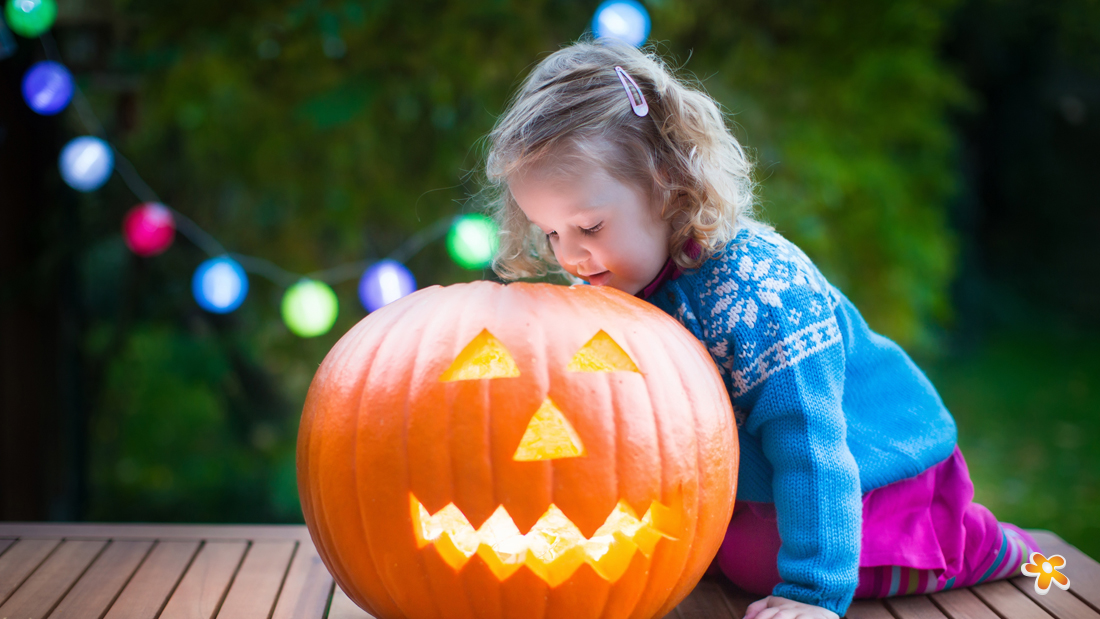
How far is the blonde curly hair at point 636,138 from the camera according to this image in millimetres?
1704

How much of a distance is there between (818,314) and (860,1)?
6.71ft

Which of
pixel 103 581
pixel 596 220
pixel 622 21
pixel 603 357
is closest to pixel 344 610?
pixel 103 581

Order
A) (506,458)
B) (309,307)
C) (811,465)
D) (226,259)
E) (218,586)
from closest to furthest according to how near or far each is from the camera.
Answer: (506,458), (811,465), (218,586), (309,307), (226,259)

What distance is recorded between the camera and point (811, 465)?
60.9 inches

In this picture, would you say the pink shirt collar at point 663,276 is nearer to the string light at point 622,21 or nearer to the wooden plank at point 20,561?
the string light at point 622,21

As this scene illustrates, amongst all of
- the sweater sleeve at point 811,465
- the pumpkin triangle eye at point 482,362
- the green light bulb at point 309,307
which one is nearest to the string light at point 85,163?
the green light bulb at point 309,307

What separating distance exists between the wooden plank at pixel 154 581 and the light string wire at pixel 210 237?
1324 millimetres

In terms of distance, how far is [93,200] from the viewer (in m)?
3.46

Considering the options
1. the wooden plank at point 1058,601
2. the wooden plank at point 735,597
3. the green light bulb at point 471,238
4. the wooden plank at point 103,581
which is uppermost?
the green light bulb at point 471,238

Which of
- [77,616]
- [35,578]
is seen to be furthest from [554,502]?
[35,578]

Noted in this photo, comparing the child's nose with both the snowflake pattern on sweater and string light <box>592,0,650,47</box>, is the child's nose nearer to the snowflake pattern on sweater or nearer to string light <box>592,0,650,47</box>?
the snowflake pattern on sweater

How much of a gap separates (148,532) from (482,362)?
1.26 metres

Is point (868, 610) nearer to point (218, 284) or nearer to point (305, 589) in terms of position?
point (305, 589)

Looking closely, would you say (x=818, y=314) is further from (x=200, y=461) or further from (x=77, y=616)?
(x=200, y=461)
